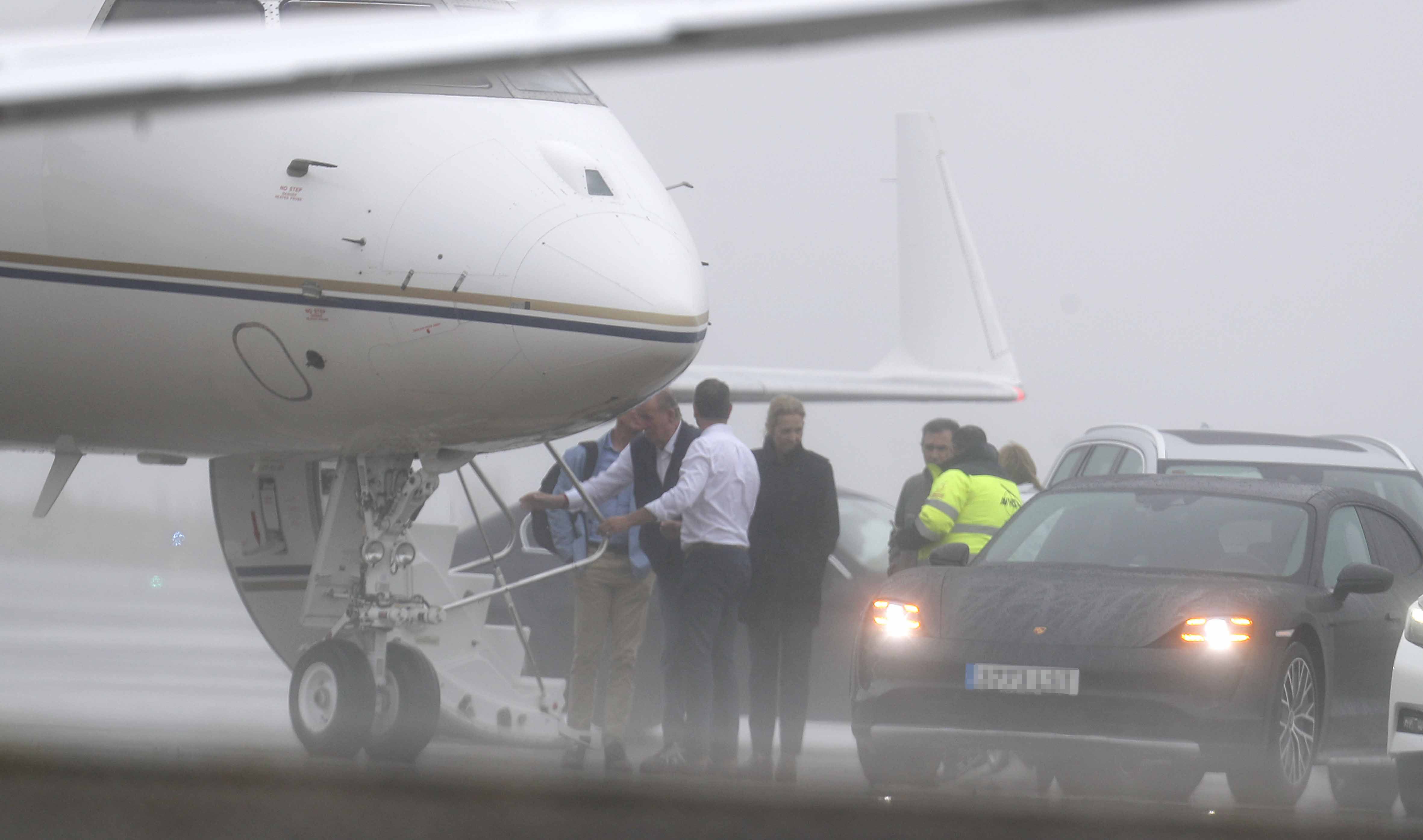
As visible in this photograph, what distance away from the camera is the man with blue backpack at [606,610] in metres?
8.42

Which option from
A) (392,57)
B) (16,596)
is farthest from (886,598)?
(16,596)

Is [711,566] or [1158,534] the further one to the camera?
[711,566]

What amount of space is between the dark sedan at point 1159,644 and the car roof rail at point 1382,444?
6.04ft

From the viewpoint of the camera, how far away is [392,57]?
6.79 ft

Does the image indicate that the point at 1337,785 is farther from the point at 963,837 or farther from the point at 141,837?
the point at 141,837

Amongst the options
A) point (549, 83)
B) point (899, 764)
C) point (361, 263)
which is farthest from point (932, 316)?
point (361, 263)

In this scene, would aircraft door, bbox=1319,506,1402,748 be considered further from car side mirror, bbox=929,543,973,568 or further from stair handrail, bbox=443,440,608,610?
stair handrail, bbox=443,440,608,610

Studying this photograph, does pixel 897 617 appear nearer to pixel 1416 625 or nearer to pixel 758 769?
pixel 758 769

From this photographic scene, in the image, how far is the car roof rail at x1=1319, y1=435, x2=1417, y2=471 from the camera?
32.1 feet

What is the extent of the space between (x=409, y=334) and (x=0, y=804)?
2426mm

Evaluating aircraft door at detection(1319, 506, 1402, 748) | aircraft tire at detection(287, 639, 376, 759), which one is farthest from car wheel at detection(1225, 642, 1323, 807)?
aircraft tire at detection(287, 639, 376, 759)

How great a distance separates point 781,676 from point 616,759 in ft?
2.89

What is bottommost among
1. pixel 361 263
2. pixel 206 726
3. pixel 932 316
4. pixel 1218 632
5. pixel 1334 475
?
pixel 206 726

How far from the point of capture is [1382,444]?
33.4 feet
